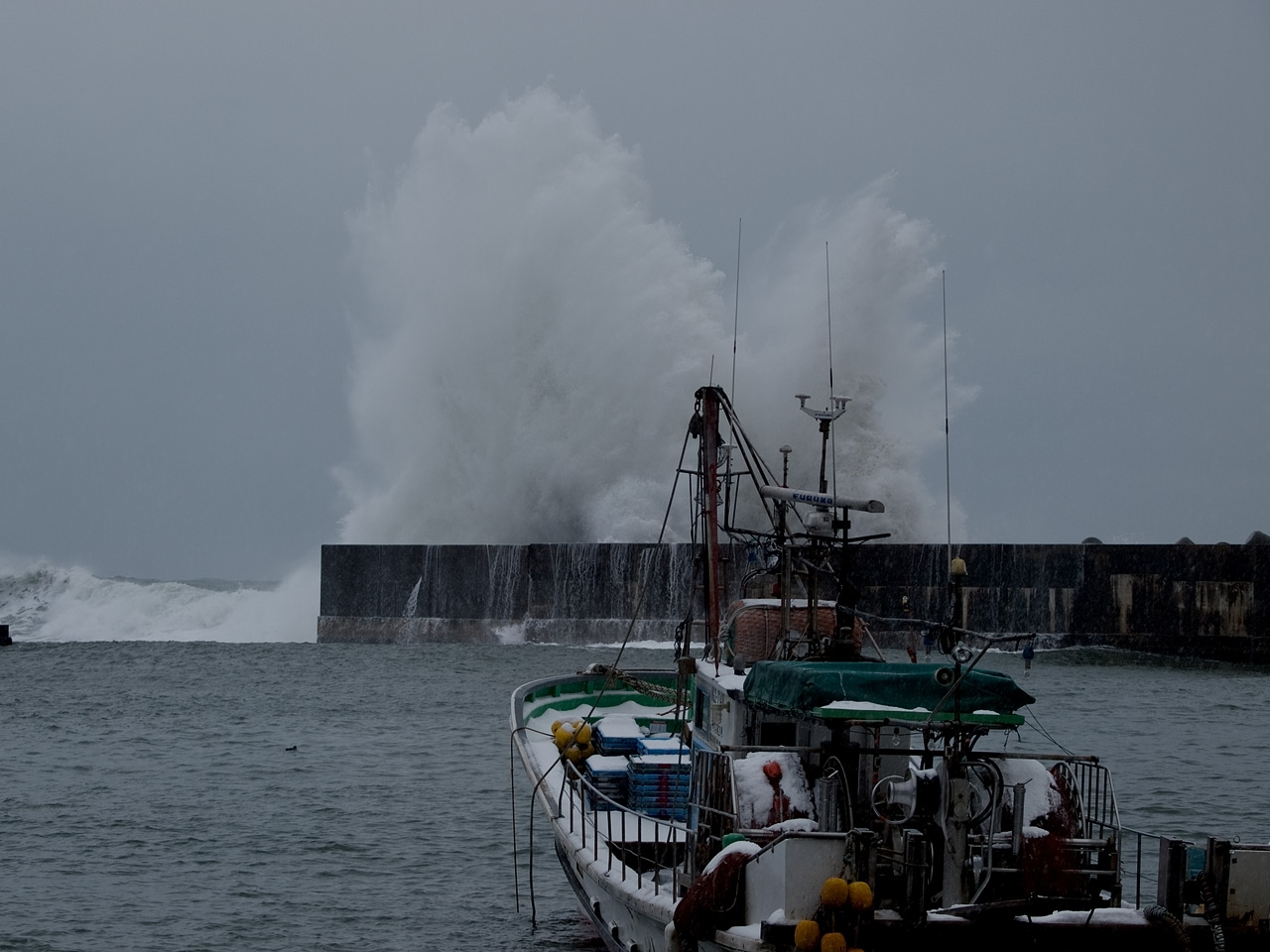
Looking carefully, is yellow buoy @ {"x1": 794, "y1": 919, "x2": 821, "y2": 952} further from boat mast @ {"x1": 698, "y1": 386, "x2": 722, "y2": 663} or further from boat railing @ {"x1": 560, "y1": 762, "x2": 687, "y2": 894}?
boat mast @ {"x1": 698, "y1": 386, "x2": 722, "y2": 663}

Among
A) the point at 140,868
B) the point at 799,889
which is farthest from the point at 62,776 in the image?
the point at 799,889

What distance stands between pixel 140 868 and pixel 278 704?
16279 millimetres

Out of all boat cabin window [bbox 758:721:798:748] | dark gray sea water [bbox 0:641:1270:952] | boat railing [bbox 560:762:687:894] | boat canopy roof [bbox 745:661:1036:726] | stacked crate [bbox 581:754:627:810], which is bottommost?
dark gray sea water [bbox 0:641:1270:952]

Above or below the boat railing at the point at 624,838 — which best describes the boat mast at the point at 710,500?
above

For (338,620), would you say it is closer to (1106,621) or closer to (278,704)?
(278,704)

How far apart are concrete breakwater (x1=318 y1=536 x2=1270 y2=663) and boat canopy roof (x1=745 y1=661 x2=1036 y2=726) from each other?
1198 inches

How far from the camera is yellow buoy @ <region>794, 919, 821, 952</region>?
26.8 feet

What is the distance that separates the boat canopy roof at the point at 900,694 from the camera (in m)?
8.87

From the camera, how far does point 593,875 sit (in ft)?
37.0

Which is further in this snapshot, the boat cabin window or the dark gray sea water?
the dark gray sea water

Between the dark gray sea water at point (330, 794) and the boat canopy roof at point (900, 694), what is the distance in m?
5.22

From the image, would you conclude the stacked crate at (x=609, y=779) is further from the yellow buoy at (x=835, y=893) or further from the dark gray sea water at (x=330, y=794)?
the yellow buoy at (x=835, y=893)

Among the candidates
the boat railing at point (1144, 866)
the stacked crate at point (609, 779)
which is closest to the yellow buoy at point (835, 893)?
the stacked crate at point (609, 779)

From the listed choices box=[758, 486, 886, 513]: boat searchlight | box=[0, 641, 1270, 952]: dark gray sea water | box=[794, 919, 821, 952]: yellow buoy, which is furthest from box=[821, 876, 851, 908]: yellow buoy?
box=[0, 641, 1270, 952]: dark gray sea water
